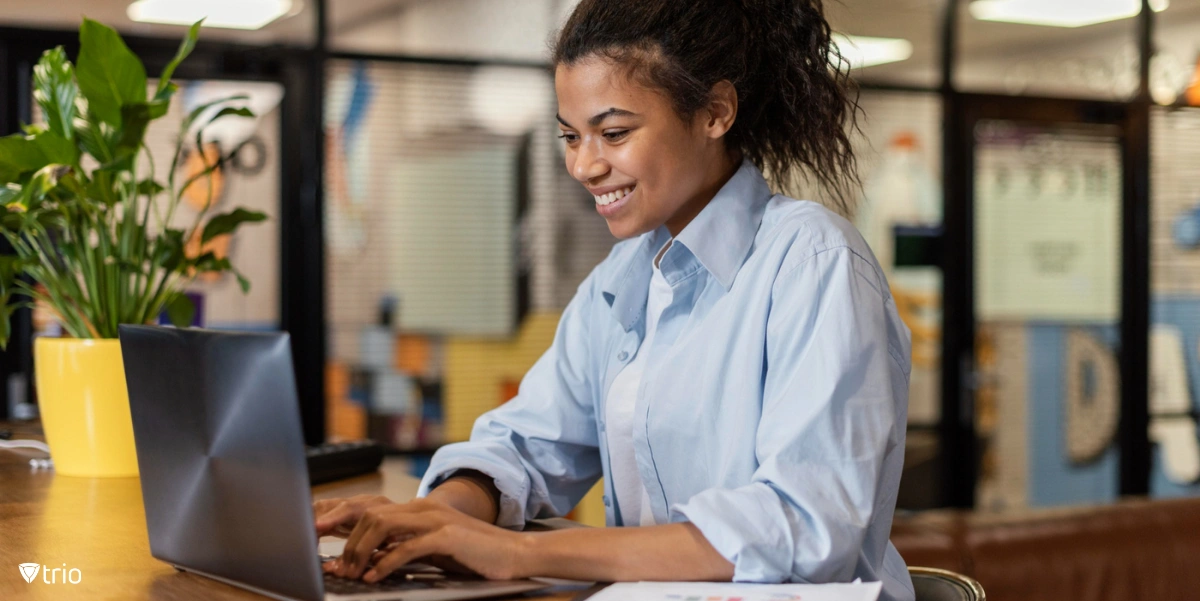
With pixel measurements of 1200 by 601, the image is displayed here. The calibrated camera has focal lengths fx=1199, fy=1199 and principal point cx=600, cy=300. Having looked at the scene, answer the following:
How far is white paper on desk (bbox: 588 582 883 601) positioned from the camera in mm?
979

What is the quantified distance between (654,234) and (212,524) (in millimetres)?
724

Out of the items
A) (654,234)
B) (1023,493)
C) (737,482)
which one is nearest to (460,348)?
(1023,493)

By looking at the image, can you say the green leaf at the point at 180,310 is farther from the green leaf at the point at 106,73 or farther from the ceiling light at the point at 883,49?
the ceiling light at the point at 883,49

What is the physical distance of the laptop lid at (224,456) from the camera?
917 millimetres

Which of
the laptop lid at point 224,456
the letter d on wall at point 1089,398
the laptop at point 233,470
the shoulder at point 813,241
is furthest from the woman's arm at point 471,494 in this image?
the letter d on wall at point 1089,398

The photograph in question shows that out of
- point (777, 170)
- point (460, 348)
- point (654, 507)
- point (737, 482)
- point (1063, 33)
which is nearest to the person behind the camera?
point (737, 482)

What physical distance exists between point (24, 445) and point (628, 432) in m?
1.13

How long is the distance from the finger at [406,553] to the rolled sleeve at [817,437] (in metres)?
0.22

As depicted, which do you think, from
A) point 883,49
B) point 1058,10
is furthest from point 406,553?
point 1058,10

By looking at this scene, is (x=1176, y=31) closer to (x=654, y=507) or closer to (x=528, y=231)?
(x=528, y=231)

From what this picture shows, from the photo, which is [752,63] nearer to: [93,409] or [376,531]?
[376,531]

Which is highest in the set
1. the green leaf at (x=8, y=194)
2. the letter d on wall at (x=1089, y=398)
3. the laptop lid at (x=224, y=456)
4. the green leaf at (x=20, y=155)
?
the green leaf at (x=20, y=155)

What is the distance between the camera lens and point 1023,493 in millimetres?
4914

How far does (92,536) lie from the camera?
4.25 ft
